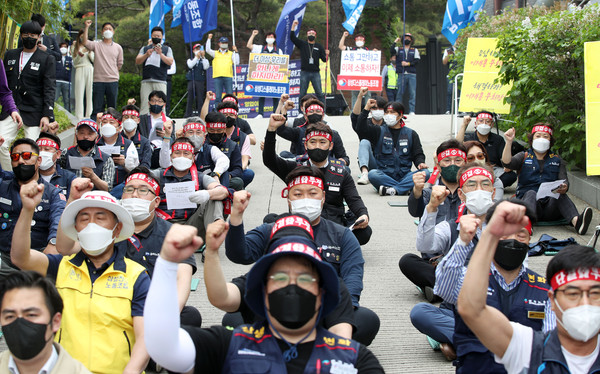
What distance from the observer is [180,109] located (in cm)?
2666

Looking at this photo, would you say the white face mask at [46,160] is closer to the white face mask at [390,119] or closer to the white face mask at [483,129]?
the white face mask at [390,119]

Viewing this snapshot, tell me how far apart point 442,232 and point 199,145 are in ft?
13.9

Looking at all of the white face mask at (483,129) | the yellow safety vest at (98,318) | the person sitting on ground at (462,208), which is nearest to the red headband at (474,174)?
the person sitting on ground at (462,208)

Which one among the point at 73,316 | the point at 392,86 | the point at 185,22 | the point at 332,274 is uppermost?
the point at 185,22

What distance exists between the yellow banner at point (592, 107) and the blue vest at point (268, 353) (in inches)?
255

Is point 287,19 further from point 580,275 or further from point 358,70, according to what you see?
point 580,275

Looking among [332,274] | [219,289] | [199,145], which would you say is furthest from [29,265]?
[199,145]

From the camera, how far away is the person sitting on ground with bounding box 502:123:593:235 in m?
9.71

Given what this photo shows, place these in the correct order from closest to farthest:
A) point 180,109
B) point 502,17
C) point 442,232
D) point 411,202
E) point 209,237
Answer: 1. point 209,237
2. point 442,232
3. point 411,202
4. point 502,17
5. point 180,109

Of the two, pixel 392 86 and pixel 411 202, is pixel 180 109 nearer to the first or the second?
pixel 392 86

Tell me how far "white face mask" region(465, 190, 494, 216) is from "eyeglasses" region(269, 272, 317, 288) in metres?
3.05

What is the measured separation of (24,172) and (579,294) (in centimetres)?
495

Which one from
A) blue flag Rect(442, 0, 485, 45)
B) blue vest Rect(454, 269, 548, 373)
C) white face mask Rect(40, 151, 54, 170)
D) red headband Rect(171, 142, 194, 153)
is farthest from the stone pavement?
blue flag Rect(442, 0, 485, 45)

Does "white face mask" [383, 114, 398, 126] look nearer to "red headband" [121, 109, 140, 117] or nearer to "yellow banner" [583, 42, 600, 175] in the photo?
"yellow banner" [583, 42, 600, 175]
